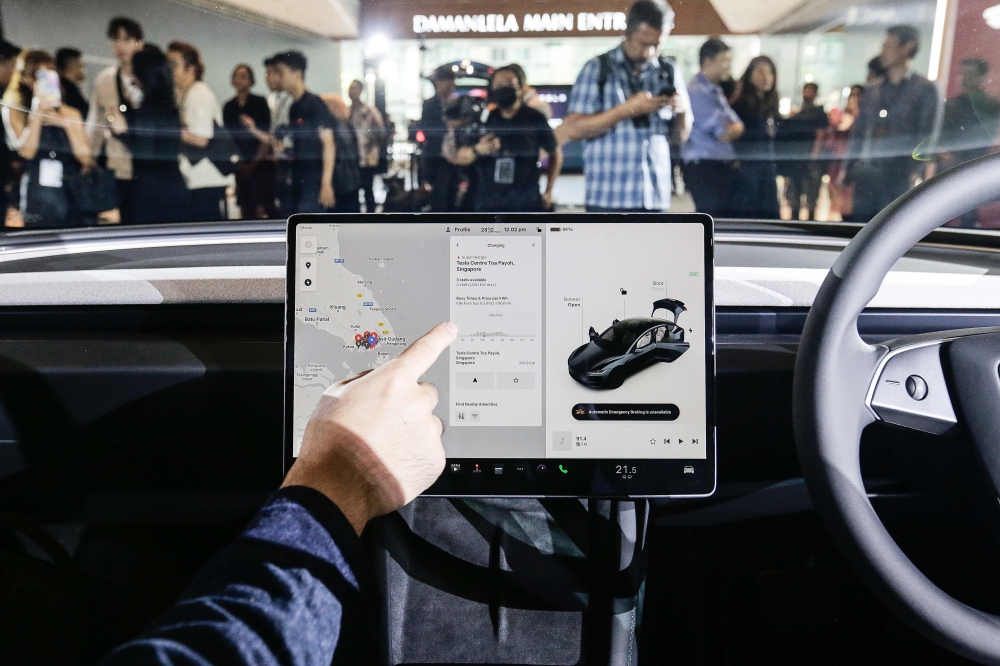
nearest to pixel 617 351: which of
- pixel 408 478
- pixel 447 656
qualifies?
pixel 408 478

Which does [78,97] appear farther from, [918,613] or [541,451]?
[918,613]

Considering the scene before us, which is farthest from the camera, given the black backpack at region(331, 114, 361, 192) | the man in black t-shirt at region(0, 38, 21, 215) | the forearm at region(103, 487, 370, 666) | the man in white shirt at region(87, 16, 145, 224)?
the black backpack at region(331, 114, 361, 192)

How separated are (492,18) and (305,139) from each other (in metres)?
1.39

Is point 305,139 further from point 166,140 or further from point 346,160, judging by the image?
point 166,140

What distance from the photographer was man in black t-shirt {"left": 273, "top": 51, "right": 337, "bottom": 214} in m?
2.10

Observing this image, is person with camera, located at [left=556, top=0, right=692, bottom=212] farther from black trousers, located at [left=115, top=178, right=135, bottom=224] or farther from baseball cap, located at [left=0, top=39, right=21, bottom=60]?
baseball cap, located at [left=0, top=39, right=21, bottom=60]

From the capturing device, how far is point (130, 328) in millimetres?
1144

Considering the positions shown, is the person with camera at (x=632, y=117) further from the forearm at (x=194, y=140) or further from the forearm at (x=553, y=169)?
the forearm at (x=194, y=140)

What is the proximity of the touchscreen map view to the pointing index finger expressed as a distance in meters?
0.04

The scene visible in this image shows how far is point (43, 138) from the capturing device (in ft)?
6.60

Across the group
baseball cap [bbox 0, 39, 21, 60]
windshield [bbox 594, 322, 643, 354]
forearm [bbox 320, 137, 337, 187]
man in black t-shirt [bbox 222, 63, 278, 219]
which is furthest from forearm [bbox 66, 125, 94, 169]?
windshield [bbox 594, 322, 643, 354]

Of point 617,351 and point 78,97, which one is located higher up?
point 78,97

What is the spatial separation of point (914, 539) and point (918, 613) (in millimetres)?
564

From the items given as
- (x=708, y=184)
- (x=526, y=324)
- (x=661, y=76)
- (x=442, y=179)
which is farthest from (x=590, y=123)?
(x=526, y=324)
